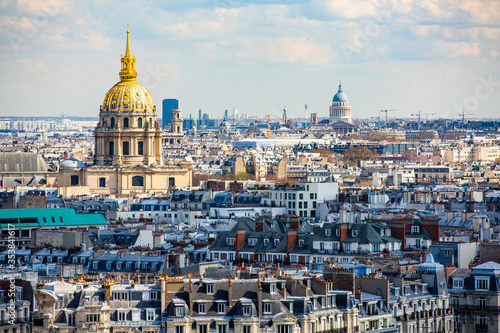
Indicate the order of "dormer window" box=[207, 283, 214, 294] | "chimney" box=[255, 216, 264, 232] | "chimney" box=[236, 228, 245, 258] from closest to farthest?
"dormer window" box=[207, 283, 214, 294] → "chimney" box=[236, 228, 245, 258] → "chimney" box=[255, 216, 264, 232]

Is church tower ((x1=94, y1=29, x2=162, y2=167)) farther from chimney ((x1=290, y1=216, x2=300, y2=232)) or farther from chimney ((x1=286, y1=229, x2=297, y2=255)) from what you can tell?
chimney ((x1=286, y1=229, x2=297, y2=255))

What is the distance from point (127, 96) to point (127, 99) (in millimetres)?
367

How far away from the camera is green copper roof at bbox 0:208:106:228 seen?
75.8 meters

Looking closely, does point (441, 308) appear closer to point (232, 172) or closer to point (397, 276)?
point (397, 276)

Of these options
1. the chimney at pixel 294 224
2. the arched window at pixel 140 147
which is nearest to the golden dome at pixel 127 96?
the arched window at pixel 140 147

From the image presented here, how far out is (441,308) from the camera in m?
46.1

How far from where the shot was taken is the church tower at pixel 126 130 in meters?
144

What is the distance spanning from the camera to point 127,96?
14450 cm

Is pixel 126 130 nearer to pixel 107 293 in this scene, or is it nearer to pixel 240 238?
pixel 240 238

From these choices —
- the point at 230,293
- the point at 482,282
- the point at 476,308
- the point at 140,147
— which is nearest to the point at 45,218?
the point at 482,282

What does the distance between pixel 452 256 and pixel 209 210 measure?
38746 mm

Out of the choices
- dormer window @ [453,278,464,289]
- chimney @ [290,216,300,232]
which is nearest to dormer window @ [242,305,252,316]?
dormer window @ [453,278,464,289]

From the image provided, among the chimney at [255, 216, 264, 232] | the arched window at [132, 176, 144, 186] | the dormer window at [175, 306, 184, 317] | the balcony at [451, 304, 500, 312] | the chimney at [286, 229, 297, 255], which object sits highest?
the arched window at [132, 176, 144, 186]

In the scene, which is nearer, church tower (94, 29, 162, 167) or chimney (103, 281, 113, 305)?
chimney (103, 281, 113, 305)
